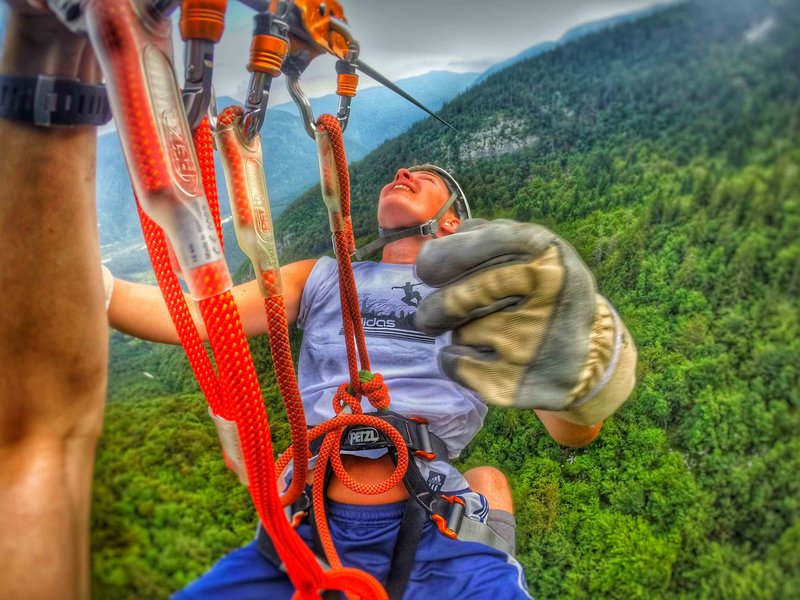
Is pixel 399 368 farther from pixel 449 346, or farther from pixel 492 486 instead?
pixel 449 346

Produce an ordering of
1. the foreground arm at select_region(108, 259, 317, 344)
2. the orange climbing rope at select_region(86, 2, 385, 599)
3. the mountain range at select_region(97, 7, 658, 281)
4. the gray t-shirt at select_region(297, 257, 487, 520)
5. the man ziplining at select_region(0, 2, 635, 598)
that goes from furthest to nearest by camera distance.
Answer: the gray t-shirt at select_region(297, 257, 487, 520) < the foreground arm at select_region(108, 259, 317, 344) < the mountain range at select_region(97, 7, 658, 281) < the man ziplining at select_region(0, 2, 635, 598) < the orange climbing rope at select_region(86, 2, 385, 599)

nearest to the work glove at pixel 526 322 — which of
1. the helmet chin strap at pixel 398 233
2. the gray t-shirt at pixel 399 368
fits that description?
the gray t-shirt at pixel 399 368

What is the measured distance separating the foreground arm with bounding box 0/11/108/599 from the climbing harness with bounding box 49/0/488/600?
0.09 metres

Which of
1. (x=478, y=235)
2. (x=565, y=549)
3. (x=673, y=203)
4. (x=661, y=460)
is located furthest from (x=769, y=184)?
(x=565, y=549)

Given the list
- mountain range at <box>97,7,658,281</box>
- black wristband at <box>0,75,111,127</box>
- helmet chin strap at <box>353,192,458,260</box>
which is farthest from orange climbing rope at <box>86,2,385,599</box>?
helmet chin strap at <box>353,192,458,260</box>

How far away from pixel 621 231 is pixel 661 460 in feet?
1.13

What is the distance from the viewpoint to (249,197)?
54 centimetres

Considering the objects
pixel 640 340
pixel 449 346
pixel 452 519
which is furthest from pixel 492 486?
pixel 449 346

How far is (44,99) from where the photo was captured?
462mm

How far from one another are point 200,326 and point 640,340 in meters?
0.73

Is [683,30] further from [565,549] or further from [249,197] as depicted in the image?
[565,549]

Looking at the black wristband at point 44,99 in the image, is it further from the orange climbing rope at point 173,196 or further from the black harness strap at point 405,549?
the black harness strap at point 405,549

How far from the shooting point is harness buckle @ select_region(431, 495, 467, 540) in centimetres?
84

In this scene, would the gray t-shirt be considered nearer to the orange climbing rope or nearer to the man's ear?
the man's ear
